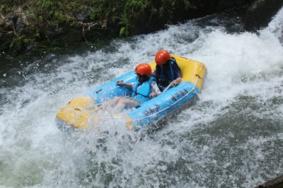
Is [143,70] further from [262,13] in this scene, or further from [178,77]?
[262,13]

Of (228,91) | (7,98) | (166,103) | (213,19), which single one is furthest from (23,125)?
(213,19)

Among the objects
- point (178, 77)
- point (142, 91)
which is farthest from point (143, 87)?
point (178, 77)

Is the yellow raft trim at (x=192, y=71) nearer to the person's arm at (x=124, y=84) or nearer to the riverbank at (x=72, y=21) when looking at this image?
the person's arm at (x=124, y=84)

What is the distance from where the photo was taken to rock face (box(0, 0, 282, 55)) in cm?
1134

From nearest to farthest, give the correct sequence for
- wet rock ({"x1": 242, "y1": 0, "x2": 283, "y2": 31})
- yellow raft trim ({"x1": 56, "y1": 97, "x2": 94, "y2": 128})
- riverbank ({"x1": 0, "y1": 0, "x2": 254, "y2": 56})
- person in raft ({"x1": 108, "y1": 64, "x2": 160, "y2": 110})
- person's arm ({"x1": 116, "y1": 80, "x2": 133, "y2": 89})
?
yellow raft trim ({"x1": 56, "y1": 97, "x2": 94, "y2": 128})
person in raft ({"x1": 108, "y1": 64, "x2": 160, "y2": 110})
person's arm ({"x1": 116, "y1": 80, "x2": 133, "y2": 89})
riverbank ({"x1": 0, "y1": 0, "x2": 254, "y2": 56})
wet rock ({"x1": 242, "y1": 0, "x2": 283, "y2": 31})

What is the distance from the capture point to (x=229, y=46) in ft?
36.0

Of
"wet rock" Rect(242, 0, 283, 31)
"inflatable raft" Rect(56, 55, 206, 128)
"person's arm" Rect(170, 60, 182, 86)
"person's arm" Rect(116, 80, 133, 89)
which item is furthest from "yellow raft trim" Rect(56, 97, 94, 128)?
"wet rock" Rect(242, 0, 283, 31)

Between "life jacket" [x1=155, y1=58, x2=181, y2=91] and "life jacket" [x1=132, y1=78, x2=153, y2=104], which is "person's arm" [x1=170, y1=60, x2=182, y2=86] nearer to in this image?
"life jacket" [x1=155, y1=58, x2=181, y2=91]

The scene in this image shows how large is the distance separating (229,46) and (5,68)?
4705 millimetres

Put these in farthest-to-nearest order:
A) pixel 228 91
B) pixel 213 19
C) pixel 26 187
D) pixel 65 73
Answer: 1. pixel 213 19
2. pixel 65 73
3. pixel 228 91
4. pixel 26 187

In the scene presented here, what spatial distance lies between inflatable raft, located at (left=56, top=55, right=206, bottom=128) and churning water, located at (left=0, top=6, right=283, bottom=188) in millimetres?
210

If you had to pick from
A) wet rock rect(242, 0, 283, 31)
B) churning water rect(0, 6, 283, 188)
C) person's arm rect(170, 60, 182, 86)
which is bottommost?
churning water rect(0, 6, 283, 188)

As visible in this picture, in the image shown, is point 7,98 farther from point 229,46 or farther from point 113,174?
point 229,46

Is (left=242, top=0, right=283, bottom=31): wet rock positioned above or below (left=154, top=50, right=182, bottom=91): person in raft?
above
